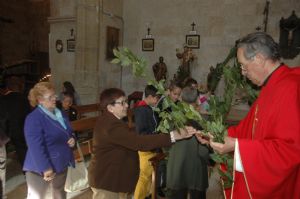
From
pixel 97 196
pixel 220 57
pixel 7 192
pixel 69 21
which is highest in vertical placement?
pixel 69 21

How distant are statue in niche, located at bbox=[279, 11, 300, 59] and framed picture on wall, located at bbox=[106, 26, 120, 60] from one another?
572cm

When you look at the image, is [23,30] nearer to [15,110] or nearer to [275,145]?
[15,110]

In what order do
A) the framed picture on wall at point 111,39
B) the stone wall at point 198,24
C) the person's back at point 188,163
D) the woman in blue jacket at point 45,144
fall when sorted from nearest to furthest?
the woman in blue jacket at point 45,144 → the person's back at point 188,163 → the stone wall at point 198,24 → the framed picture on wall at point 111,39

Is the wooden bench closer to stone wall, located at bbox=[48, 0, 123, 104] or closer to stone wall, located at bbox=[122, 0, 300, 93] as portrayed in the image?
stone wall, located at bbox=[48, 0, 123, 104]

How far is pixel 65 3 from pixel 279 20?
7.27 m

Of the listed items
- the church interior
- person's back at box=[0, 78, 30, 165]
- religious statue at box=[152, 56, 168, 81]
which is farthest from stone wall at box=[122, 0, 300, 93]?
person's back at box=[0, 78, 30, 165]

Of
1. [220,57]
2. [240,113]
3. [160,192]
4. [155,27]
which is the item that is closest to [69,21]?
[155,27]

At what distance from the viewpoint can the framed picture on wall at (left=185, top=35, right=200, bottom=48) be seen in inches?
413

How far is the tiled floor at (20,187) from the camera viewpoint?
4434mm

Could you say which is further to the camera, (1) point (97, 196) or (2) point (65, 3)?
(2) point (65, 3)

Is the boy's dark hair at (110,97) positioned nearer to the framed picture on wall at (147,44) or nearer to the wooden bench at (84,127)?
the wooden bench at (84,127)

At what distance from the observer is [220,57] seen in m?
10.2

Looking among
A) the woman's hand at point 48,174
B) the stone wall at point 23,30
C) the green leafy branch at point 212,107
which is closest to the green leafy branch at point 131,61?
the green leafy branch at point 212,107

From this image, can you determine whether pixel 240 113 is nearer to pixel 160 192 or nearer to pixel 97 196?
pixel 160 192
